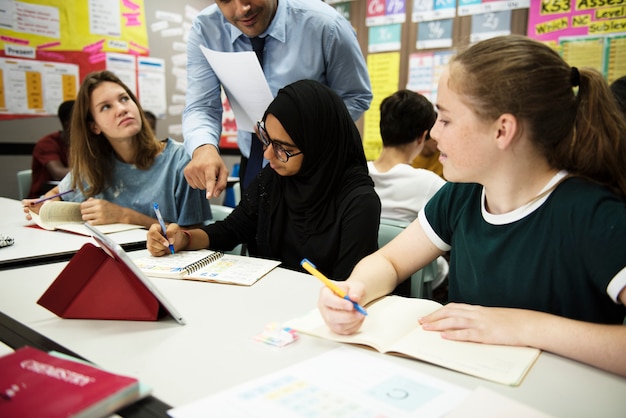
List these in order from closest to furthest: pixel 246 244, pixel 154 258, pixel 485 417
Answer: pixel 485 417 < pixel 154 258 < pixel 246 244

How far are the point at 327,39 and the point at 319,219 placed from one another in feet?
2.33

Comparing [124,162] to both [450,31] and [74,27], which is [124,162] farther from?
[450,31]

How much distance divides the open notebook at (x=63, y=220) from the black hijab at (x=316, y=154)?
0.66 metres

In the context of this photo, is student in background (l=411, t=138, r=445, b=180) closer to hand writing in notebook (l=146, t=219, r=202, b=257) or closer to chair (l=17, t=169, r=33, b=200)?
hand writing in notebook (l=146, t=219, r=202, b=257)

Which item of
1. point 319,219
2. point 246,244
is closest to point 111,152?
point 246,244

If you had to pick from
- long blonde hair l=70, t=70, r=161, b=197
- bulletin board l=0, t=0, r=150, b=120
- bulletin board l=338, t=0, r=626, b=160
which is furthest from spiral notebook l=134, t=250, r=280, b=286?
bulletin board l=0, t=0, r=150, b=120

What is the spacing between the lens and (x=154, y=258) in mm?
1383

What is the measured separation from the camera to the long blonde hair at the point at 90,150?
2.17 metres

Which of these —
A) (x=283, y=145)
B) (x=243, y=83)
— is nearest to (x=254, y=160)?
(x=243, y=83)

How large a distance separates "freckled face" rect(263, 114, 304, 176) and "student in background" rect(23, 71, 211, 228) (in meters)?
0.71

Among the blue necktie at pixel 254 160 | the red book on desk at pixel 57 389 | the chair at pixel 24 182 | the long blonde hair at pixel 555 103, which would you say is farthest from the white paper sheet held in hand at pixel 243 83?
the chair at pixel 24 182

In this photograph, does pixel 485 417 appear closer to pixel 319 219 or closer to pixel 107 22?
pixel 319 219

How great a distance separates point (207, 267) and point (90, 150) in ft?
4.00

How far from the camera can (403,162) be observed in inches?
96.1
